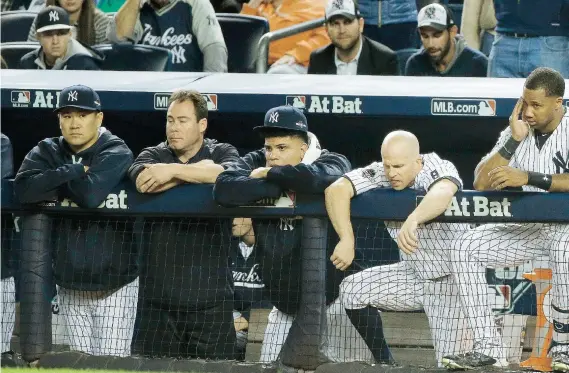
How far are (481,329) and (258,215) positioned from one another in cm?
105

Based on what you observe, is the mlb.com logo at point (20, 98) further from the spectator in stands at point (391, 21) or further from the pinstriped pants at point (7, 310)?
the spectator in stands at point (391, 21)

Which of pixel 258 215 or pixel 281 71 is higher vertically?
pixel 281 71

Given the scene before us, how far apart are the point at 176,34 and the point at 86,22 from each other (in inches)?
27.6

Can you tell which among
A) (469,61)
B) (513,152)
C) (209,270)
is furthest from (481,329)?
(469,61)

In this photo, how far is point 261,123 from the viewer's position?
664cm

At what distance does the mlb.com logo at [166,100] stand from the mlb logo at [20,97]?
0.72 m

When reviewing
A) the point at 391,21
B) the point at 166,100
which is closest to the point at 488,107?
the point at 166,100

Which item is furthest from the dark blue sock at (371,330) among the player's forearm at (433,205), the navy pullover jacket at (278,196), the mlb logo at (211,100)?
the mlb logo at (211,100)

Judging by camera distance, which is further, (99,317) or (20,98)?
(20,98)

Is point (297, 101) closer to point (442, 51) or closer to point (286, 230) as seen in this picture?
point (286, 230)

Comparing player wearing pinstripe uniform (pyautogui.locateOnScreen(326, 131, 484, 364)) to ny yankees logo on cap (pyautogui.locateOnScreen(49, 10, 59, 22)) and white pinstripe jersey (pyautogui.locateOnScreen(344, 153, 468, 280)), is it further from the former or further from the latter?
ny yankees logo on cap (pyautogui.locateOnScreen(49, 10, 59, 22))

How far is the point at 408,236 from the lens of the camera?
4.77 metres

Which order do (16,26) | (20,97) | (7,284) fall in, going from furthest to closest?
(16,26)
(20,97)
(7,284)

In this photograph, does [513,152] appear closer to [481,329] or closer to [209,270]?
[481,329]
